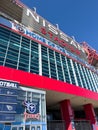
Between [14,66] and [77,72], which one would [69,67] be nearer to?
[77,72]

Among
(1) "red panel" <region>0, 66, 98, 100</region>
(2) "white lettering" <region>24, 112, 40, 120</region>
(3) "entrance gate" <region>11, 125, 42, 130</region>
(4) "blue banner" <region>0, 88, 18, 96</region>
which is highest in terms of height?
(1) "red panel" <region>0, 66, 98, 100</region>

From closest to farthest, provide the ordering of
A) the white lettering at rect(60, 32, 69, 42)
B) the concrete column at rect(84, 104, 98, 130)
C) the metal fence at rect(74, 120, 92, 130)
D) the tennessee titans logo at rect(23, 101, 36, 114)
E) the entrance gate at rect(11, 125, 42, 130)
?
the entrance gate at rect(11, 125, 42, 130) → the tennessee titans logo at rect(23, 101, 36, 114) → the metal fence at rect(74, 120, 92, 130) → the concrete column at rect(84, 104, 98, 130) → the white lettering at rect(60, 32, 69, 42)

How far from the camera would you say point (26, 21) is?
28.1 meters

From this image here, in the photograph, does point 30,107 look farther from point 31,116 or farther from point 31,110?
point 31,116

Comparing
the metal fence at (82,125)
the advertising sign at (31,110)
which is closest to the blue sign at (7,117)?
the advertising sign at (31,110)

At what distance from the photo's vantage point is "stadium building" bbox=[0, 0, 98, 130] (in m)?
14.4

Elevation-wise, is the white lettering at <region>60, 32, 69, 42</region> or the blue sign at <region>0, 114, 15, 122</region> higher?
the white lettering at <region>60, 32, 69, 42</region>

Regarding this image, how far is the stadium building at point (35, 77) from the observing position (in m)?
14.4

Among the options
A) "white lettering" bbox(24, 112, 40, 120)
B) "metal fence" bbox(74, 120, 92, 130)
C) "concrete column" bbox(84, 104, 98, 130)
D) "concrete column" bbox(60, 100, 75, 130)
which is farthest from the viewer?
"concrete column" bbox(84, 104, 98, 130)

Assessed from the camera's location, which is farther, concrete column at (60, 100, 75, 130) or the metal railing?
concrete column at (60, 100, 75, 130)

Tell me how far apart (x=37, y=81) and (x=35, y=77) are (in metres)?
0.59

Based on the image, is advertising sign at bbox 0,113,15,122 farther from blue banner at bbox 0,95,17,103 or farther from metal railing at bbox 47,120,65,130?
metal railing at bbox 47,120,65,130

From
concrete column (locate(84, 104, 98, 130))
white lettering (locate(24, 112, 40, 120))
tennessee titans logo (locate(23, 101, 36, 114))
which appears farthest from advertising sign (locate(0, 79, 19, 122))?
concrete column (locate(84, 104, 98, 130))

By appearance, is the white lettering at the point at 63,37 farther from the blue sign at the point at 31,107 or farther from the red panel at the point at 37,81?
the blue sign at the point at 31,107
